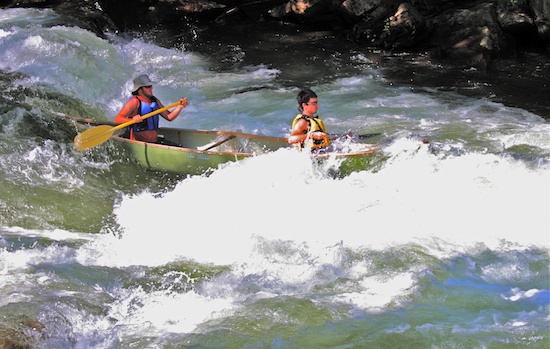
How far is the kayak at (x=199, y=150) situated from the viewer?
6809 millimetres

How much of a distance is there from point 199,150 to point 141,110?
970 mm

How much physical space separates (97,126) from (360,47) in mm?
7037

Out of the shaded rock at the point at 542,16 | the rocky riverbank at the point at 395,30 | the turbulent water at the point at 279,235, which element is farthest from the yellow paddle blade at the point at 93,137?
the shaded rock at the point at 542,16

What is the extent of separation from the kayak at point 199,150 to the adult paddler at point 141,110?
0.70 ft

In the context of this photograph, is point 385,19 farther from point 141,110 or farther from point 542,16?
point 141,110

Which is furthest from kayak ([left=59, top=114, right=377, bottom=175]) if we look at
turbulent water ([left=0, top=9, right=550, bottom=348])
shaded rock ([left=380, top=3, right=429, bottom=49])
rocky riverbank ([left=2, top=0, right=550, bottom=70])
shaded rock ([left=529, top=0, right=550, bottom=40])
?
shaded rock ([left=529, top=0, right=550, bottom=40])

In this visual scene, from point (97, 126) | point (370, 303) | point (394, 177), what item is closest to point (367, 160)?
point (394, 177)

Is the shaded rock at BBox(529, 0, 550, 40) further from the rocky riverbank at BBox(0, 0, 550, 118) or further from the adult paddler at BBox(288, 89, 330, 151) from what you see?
the adult paddler at BBox(288, 89, 330, 151)

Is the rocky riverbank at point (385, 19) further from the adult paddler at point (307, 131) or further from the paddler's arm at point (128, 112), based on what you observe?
the paddler's arm at point (128, 112)

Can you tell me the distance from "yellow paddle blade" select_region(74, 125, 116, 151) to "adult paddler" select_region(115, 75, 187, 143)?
225 millimetres

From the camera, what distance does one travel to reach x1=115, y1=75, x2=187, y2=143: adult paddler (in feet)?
23.8

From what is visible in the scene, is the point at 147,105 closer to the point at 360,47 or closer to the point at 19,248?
the point at 19,248

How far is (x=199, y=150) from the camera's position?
6918mm

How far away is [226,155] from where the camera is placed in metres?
6.80
